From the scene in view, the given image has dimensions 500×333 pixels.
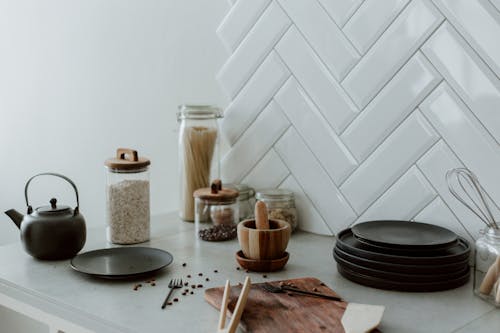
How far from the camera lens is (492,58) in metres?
1.54

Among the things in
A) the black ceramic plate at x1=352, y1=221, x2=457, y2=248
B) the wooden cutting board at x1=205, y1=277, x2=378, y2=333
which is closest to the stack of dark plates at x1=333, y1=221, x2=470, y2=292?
the black ceramic plate at x1=352, y1=221, x2=457, y2=248

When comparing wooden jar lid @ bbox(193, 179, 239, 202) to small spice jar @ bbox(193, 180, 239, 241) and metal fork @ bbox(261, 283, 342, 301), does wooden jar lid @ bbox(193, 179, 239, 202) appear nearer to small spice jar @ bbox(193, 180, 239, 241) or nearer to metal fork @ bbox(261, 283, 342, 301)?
small spice jar @ bbox(193, 180, 239, 241)

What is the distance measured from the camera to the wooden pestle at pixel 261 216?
5.37ft

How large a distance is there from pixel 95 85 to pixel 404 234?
1.56m

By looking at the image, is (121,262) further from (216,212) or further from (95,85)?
(95,85)

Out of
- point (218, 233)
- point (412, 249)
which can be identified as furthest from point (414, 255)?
point (218, 233)

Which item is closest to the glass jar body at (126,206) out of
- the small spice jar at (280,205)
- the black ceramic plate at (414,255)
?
the small spice jar at (280,205)

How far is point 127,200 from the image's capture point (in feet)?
6.07

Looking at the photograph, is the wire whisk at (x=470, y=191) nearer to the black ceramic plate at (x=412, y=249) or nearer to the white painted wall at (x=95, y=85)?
the black ceramic plate at (x=412, y=249)

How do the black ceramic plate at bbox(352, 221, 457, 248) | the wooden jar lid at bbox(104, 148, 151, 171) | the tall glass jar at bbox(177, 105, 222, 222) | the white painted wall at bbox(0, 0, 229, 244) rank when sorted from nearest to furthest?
the black ceramic plate at bbox(352, 221, 457, 248) → the wooden jar lid at bbox(104, 148, 151, 171) → the tall glass jar at bbox(177, 105, 222, 222) → the white painted wall at bbox(0, 0, 229, 244)

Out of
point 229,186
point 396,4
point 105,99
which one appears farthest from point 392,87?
point 105,99

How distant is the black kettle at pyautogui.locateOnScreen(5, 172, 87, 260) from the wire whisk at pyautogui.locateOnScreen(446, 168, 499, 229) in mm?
942

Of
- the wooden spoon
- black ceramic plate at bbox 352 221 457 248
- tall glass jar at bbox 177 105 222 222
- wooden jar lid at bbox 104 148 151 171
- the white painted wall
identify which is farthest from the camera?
the white painted wall

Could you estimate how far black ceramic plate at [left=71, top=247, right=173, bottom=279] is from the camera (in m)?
1.55
